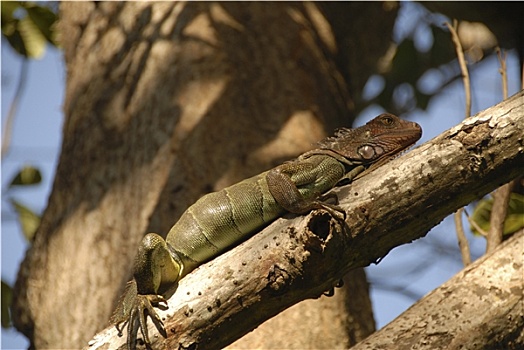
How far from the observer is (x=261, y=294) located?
2871mm

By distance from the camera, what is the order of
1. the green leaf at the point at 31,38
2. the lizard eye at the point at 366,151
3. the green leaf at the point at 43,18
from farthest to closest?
the green leaf at the point at 31,38
the green leaf at the point at 43,18
the lizard eye at the point at 366,151

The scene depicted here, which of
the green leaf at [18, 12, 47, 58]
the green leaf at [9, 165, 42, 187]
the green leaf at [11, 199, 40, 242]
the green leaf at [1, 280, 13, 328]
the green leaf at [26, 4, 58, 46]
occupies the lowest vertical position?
the green leaf at [1, 280, 13, 328]

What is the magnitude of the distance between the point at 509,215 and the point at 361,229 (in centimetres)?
158

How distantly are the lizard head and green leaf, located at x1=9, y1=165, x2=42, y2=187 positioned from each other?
3.52 metres

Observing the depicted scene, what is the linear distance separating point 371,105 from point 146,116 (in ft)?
10.2

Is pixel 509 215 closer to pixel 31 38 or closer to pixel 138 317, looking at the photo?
pixel 138 317

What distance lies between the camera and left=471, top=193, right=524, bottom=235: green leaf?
3992mm

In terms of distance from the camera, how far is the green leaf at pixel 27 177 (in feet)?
21.0

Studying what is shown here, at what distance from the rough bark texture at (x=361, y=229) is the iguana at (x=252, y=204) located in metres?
0.25

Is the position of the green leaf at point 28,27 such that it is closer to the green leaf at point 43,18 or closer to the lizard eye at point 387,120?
the green leaf at point 43,18

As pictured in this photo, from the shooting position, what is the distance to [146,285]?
3268mm

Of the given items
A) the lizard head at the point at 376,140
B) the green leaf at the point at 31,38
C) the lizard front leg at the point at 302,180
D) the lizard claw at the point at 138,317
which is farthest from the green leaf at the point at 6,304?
the lizard head at the point at 376,140

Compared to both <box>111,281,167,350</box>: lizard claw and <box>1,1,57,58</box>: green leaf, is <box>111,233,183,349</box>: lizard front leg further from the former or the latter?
<box>1,1,57,58</box>: green leaf

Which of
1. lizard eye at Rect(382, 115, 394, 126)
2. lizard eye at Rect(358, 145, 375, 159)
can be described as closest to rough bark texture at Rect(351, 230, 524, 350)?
lizard eye at Rect(358, 145, 375, 159)
